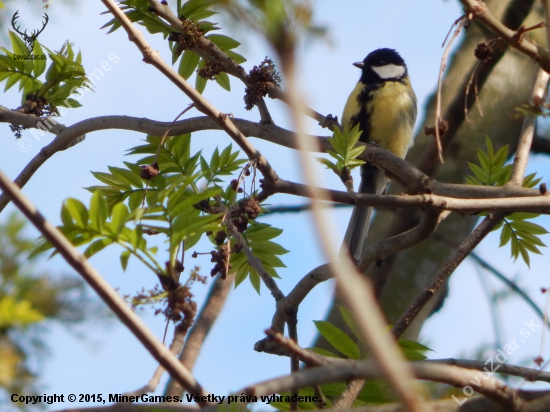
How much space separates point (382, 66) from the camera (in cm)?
524

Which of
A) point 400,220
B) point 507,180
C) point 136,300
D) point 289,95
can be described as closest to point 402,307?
point 400,220

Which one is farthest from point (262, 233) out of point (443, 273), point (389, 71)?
point (389, 71)

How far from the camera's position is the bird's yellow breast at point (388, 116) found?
4.51m

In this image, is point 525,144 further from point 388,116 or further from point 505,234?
point 388,116

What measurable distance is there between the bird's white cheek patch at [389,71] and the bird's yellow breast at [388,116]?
0.34m

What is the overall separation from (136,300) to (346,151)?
3.35ft

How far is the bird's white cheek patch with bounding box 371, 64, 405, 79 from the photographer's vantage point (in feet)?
16.6

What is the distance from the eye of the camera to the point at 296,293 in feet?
7.30

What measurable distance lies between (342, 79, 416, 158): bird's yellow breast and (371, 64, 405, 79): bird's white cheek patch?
338 mm

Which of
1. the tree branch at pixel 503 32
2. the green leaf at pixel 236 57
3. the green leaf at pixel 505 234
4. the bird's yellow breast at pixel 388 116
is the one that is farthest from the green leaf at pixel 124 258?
the bird's yellow breast at pixel 388 116

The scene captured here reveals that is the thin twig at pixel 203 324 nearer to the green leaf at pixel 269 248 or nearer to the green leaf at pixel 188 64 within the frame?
the green leaf at pixel 269 248

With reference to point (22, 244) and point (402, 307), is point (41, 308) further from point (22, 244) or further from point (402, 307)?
point (402, 307)

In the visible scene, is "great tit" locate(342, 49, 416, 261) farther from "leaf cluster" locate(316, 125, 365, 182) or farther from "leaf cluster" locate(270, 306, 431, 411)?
"leaf cluster" locate(270, 306, 431, 411)

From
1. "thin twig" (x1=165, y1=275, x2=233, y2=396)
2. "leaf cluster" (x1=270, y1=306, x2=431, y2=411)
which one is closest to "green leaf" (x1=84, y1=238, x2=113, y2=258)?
"leaf cluster" (x1=270, y1=306, x2=431, y2=411)
